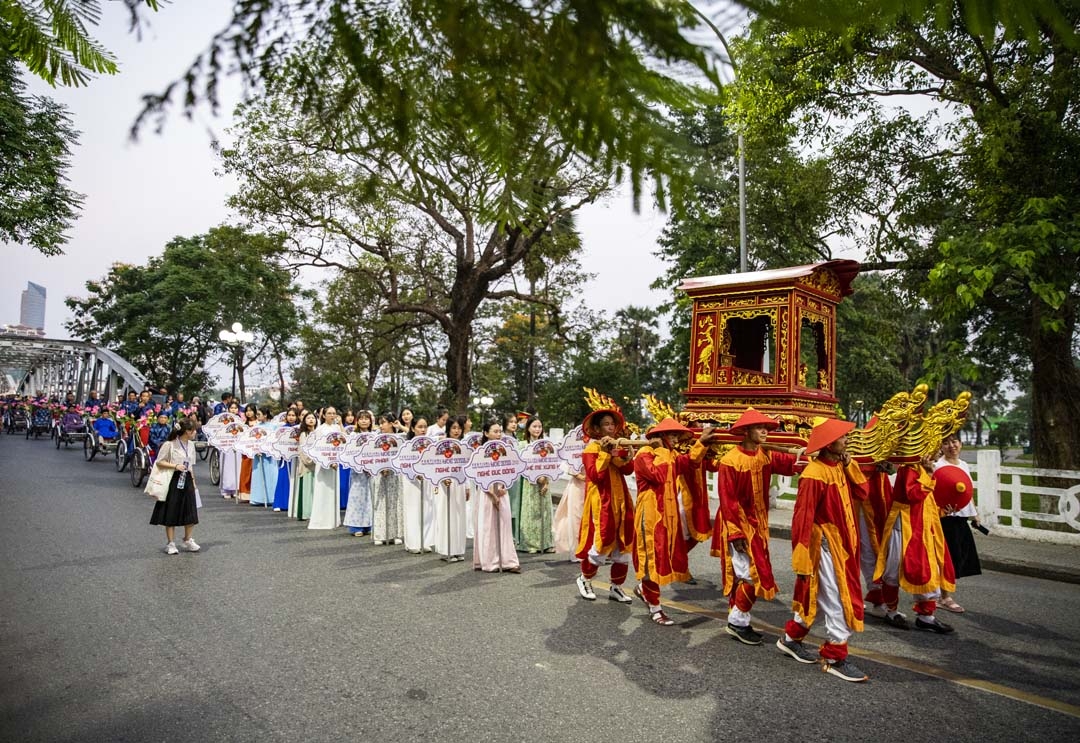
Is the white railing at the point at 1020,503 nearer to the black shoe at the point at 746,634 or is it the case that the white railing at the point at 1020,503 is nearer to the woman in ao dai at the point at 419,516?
the black shoe at the point at 746,634

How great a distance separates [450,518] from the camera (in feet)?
23.5

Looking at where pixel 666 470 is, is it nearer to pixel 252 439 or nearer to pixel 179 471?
pixel 179 471

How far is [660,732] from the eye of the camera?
3043mm

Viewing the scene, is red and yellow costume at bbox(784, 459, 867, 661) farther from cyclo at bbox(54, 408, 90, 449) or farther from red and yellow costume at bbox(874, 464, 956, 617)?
cyclo at bbox(54, 408, 90, 449)

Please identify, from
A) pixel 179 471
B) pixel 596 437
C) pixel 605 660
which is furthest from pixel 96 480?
pixel 605 660

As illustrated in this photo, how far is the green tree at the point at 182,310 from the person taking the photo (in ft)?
84.1

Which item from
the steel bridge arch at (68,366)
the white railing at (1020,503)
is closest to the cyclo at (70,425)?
the steel bridge arch at (68,366)

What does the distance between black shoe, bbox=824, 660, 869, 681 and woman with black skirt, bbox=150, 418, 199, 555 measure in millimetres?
6074

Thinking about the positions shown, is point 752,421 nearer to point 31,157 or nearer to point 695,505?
point 695,505

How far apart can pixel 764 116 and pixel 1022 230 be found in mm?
3526

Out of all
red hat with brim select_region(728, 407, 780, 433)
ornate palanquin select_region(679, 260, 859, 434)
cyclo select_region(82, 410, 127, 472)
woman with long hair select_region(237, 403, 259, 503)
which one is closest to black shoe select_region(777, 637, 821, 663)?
red hat with brim select_region(728, 407, 780, 433)

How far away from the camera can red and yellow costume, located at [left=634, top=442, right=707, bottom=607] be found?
496cm

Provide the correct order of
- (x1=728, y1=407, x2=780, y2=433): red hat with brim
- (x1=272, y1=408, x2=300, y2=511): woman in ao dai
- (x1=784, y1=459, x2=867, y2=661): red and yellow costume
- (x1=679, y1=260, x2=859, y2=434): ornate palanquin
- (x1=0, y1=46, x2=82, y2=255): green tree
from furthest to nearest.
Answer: (x1=272, y1=408, x2=300, y2=511): woman in ao dai, (x1=679, y1=260, x2=859, y2=434): ornate palanquin, (x1=728, y1=407, x2=780, y2=433): red hat with brim, (x1=784, y1=459, x2=867, y2=661): red and yellow costume, (x1=0, y1=46, x2=82, y2=255): green tree

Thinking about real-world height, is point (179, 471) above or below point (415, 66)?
below
